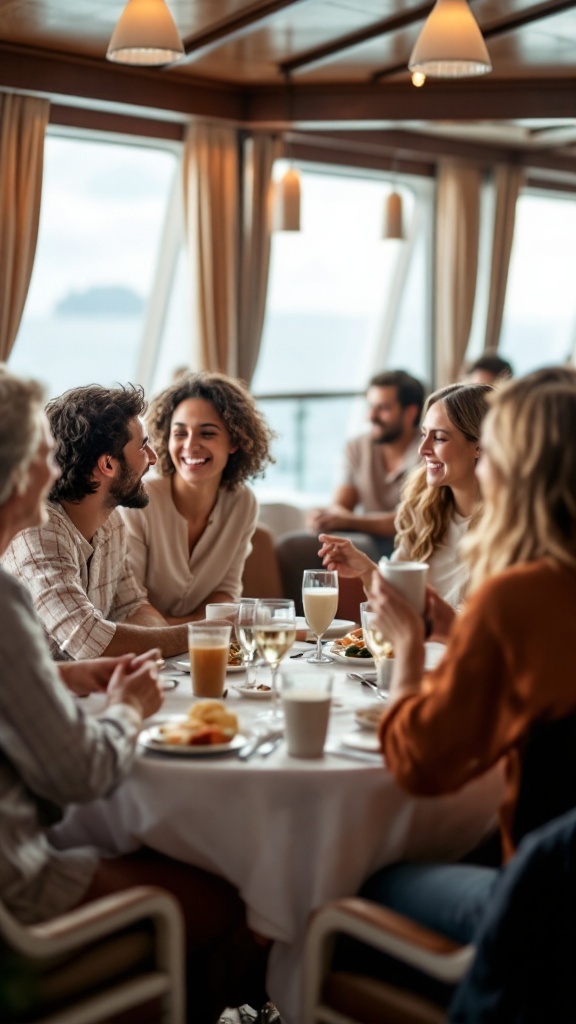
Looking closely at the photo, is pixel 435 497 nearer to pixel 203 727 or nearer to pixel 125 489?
pixel 125 489

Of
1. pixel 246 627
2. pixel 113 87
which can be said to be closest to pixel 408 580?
pixel 246 627

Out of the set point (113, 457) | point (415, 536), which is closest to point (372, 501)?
point (415, 536)

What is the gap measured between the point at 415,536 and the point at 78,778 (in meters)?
1.85

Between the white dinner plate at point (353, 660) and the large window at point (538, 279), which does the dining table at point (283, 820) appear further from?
the large window at point (538, 279)

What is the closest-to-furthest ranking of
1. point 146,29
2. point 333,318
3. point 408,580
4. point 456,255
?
1. point 408,580
2. point 146,29
3. point 456,255
4. point 333,318

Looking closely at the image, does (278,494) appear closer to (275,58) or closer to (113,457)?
(275,58)

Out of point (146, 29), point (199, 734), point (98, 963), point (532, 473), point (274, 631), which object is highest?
point (146, 29)

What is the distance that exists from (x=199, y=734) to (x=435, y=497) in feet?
5.34

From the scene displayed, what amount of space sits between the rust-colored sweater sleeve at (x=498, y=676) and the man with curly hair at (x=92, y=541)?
114 centimetres

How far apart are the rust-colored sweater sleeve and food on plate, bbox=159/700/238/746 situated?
1.23 feet

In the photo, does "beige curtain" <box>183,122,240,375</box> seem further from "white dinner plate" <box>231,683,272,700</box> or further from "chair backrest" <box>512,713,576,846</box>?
"chair backrest" <box>512,713,576,846</box>

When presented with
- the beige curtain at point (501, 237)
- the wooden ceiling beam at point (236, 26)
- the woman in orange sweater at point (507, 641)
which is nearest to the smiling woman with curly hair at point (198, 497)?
the woman in orange sweater at point (507, 641)

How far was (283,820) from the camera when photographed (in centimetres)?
191

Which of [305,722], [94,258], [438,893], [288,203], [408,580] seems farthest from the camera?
[94,258]
